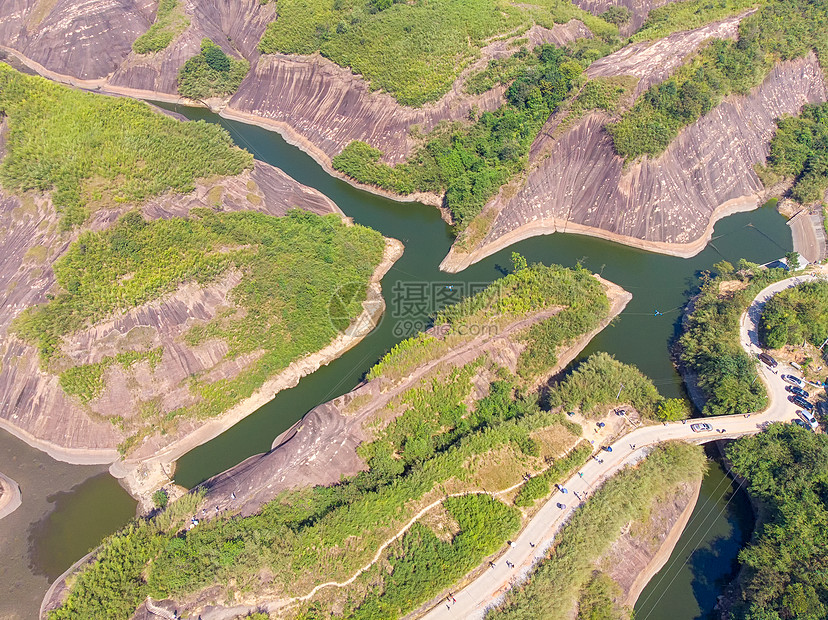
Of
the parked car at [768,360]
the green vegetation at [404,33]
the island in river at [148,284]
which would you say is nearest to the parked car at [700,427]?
the parked car at [768,360]

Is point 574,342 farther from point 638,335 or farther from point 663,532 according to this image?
point 663,532

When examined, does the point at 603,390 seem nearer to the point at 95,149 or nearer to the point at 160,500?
the point at 160,500

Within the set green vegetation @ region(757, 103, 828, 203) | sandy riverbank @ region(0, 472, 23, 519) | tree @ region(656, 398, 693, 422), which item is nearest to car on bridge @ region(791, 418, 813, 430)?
tree @ region(656, 398, 693, 422)

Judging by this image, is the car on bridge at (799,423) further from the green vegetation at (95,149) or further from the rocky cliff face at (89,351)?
the green vegetation at (95,149)

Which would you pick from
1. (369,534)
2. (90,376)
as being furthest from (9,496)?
(369,534)

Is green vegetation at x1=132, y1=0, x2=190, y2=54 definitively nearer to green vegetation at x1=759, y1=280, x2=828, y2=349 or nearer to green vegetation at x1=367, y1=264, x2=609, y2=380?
green vegetation at x1=367, y1=264, x2=609, y2=380

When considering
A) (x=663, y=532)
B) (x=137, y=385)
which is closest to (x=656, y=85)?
(x=663, y=532)
